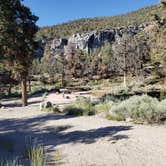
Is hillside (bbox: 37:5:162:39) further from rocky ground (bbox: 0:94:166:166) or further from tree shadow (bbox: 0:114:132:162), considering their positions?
tree shadow (bbox: 0:114:132:162)

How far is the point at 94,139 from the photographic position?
1168 centimetres

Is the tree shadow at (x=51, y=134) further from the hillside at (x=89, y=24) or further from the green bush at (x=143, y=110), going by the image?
the hillside at (x=89, y=24)

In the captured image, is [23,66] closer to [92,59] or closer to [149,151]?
[149,151]

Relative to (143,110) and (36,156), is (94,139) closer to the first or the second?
(143,110)

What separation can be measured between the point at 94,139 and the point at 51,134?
2076mm

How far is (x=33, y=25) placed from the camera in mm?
23453

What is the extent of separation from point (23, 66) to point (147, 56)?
147 feet

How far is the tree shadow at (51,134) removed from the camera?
1158 cm

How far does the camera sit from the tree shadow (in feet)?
38.0

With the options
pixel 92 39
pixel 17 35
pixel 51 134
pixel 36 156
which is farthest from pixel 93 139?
pixel 92 39

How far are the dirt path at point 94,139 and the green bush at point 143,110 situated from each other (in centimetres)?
74

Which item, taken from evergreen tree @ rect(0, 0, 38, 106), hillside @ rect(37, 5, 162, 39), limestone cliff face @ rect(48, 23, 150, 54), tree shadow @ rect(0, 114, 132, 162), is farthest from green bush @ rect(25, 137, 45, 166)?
hillside @ rect(37, 5, 162, 39)

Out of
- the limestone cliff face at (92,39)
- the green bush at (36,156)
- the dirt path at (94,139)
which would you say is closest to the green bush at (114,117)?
the dirt path at (94,139)

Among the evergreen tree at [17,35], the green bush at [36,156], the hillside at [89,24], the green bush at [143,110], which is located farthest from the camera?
the hillside at [89,24]
